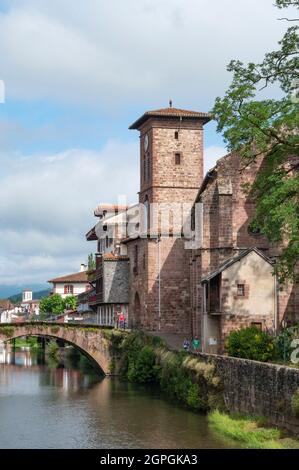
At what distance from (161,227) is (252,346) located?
26018mm

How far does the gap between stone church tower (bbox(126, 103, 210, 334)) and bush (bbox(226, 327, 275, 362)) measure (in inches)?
896

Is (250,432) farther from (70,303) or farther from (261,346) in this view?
(70,303)

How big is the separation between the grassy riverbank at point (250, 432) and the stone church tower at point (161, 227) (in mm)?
27092

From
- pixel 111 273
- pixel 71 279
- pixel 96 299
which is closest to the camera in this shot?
pixel 111 273

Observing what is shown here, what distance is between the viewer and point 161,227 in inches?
2473

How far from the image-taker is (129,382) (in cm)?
5388

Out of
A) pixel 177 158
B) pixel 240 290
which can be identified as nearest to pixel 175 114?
pixel 177 158

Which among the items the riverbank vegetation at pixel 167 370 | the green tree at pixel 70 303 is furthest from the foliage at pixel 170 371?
the green tree at pixel 70 303

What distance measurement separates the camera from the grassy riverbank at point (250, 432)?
27844mm

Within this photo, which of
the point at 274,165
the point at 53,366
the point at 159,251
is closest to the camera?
the point at 274,165

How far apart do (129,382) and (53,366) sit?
25328mm

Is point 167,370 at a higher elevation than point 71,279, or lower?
lower
